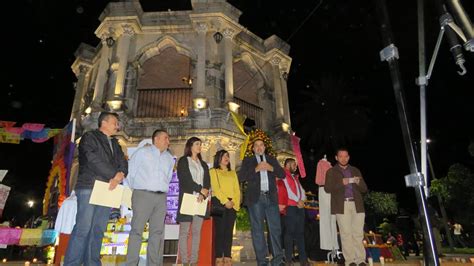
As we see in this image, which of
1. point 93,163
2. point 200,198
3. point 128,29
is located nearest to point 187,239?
point 200,198

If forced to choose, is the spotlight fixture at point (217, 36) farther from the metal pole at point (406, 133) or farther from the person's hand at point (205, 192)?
the metal pole at point (406, 133)

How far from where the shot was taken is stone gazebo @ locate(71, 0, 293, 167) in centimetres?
1273

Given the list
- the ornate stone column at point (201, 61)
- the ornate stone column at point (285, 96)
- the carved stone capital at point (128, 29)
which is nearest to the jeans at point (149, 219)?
the ornate stone column at point (201, 61)

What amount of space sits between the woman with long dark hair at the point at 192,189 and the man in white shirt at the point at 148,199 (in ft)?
1.32

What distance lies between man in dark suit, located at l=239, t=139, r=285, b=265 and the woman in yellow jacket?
466 mm

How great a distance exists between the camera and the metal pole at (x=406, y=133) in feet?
5.87

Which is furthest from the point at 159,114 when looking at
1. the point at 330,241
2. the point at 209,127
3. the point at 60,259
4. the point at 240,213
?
the point at 330,241

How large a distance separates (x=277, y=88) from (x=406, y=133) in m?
14.8

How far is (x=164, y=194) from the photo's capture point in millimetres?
4969

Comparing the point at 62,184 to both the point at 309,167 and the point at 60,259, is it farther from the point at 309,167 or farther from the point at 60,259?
the point at 309,167

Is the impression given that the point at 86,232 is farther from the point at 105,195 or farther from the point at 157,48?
the point at 157,48

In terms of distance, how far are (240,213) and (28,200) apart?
85.1ft

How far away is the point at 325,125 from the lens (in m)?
30.5

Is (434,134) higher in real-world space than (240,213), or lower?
higher
